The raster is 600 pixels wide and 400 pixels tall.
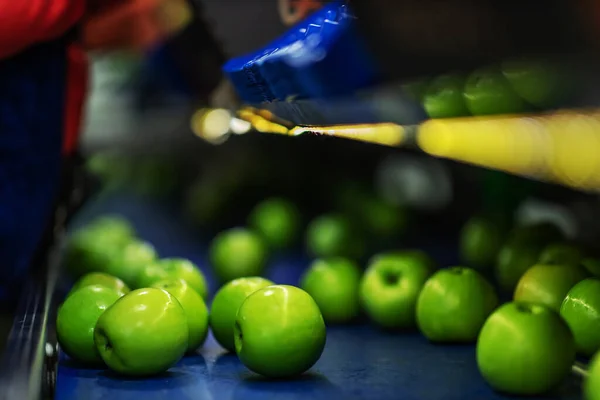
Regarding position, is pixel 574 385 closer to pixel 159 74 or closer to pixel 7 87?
pixel 7 87

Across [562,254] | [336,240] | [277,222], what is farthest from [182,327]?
[277,222]

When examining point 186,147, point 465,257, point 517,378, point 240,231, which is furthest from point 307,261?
point 186,147

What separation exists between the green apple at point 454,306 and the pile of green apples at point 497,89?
635 mm

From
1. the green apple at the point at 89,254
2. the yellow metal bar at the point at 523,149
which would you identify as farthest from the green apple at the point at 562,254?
the green apple at the point at 89,254

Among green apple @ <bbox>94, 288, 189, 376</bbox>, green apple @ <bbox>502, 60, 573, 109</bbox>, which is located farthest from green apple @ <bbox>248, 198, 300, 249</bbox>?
green apple @ <bbox>502, 60, 573, 109</bbox>

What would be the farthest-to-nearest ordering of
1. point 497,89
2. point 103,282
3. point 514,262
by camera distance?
1. point 514,262
2. point 103,282
3. point 497,89

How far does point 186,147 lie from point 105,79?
0.60 m

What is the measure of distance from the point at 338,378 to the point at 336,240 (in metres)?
1.25

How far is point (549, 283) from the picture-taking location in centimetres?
177

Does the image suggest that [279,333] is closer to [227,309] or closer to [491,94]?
[227,309]

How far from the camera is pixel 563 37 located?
0.80 m

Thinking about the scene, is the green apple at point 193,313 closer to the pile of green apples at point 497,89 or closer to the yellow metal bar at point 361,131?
the yellow metal bar at point 361,131

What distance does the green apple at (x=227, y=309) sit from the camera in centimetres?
175

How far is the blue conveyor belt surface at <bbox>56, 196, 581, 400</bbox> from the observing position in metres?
1.44
